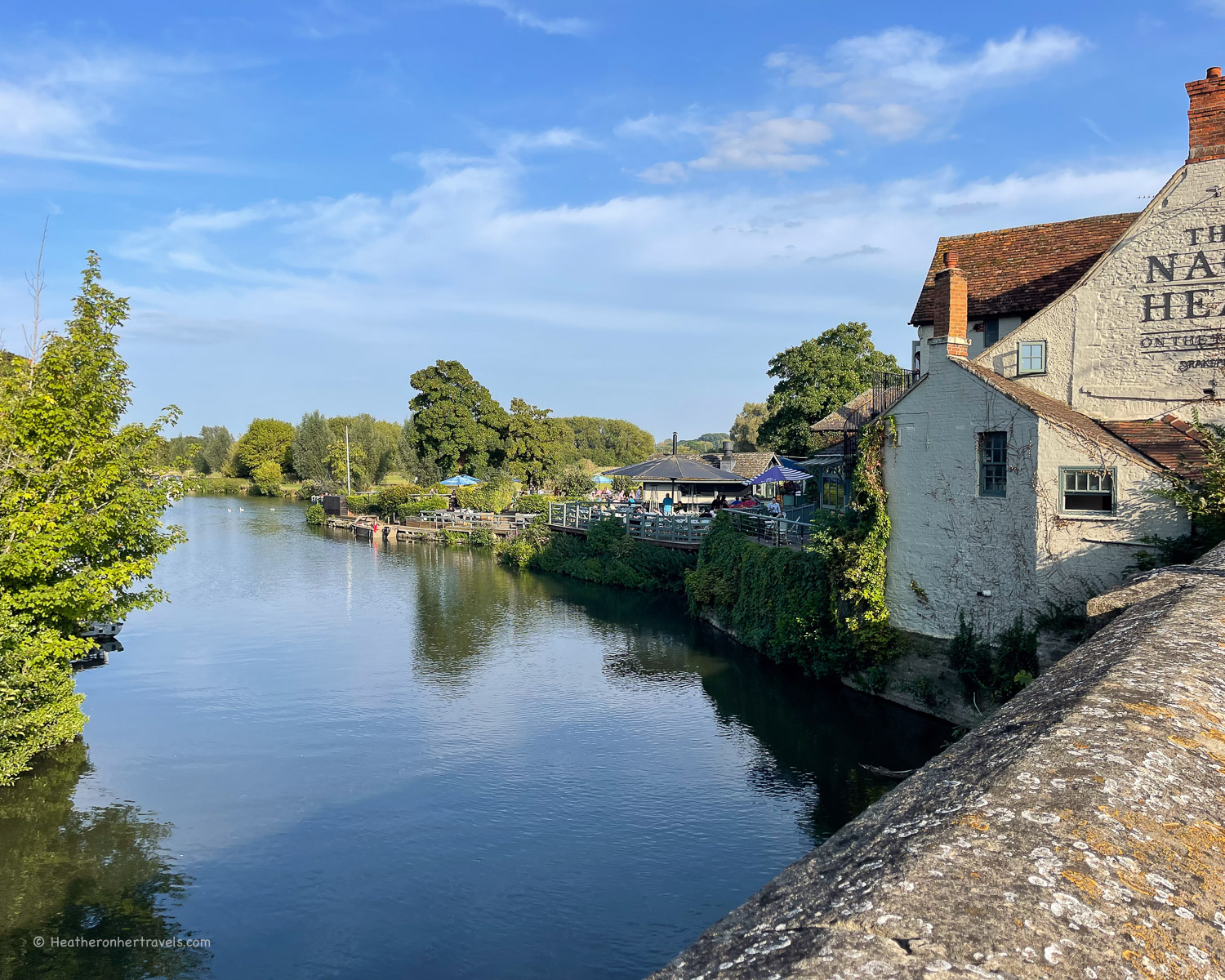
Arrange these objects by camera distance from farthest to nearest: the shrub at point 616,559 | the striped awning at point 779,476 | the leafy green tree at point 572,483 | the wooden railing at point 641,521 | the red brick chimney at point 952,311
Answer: the leafy green tree at point 572,483 < the shrub at point 616,559 < the wooden railing at point 641,521 < the striped awning at point 779,476 < the red brick chimney at point 952,311

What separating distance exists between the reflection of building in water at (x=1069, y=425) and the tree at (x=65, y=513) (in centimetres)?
1461

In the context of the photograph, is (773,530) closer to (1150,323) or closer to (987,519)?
(987,519)

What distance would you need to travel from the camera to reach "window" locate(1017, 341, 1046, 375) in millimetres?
18688

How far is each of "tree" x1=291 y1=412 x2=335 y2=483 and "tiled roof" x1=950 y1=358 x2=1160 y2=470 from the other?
9001 centimetres

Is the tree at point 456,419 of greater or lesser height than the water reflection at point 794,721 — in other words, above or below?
above

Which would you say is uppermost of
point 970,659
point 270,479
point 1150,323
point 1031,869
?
point 1150,323

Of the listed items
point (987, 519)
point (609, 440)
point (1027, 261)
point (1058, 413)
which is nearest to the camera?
point (1058, 413)

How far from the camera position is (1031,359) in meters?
18.8

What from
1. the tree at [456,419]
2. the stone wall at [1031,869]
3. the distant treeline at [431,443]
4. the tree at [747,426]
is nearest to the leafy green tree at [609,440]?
the distant treeline at [431,443]

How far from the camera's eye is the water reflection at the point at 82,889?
1052 cm

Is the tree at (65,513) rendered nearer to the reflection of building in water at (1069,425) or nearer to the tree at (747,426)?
the reflection of building in water at (1069,425)

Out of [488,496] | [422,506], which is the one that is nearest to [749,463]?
[488,496]

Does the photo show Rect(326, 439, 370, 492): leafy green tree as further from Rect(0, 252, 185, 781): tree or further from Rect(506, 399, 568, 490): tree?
Rect(0, 252, 185, 781): tree

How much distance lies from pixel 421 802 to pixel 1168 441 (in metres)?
14.9
